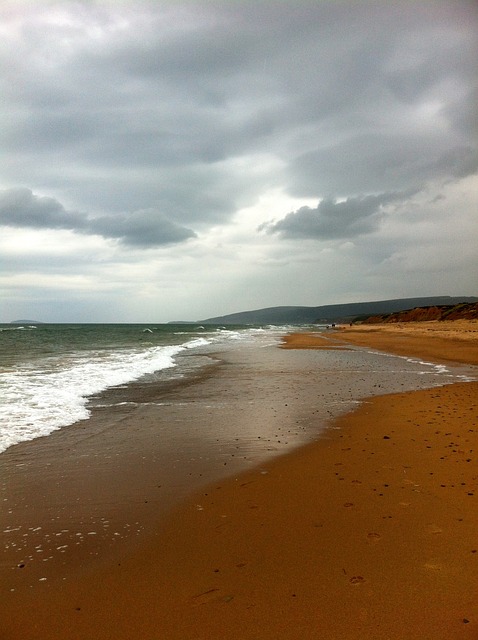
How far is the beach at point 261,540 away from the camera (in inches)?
127

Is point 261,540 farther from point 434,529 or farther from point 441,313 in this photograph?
point 441,313

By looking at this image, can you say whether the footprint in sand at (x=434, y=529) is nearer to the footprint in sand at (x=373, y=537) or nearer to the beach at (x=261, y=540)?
the beach at (x=261, y=540)

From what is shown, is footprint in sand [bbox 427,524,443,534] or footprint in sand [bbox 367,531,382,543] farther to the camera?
footprint in sand [bbox 427,524,443,534]

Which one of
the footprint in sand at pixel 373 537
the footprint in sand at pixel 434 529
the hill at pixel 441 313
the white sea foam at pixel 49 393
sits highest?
the hill at pixel 441 313

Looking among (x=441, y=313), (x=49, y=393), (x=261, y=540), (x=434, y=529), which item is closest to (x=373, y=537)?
(x=434, y=529)

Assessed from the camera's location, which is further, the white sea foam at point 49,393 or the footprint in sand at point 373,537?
the white sea foam at point 49,393

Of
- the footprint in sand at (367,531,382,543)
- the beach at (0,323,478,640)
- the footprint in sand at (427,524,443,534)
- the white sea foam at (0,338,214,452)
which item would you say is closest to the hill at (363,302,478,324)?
the white sea foam at (0,338,214,452)

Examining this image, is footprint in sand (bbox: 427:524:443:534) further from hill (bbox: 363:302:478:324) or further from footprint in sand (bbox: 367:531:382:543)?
hill (bbox: 363:302:478:324)

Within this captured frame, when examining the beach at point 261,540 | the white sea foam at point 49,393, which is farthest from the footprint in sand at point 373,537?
the white sea foam at point 49,393

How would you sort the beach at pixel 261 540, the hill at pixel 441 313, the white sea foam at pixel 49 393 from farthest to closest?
the hill at pixel 441 313
the white sea foam at pixel 49 393
the beach at pixel 261 540

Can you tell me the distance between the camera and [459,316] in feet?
247

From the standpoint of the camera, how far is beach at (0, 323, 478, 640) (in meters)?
3.22

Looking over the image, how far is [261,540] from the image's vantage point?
438 cm

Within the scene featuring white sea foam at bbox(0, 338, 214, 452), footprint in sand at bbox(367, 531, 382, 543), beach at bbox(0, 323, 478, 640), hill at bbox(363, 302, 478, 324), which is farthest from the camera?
hill at bbox(363, 302, 478, 324)
